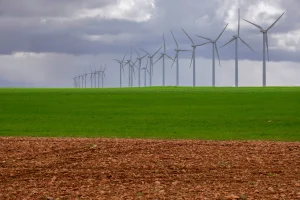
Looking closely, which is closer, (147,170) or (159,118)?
(147,170)

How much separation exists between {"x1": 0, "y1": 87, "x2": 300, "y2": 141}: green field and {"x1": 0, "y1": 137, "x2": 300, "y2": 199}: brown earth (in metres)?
7.78

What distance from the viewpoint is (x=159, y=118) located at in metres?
40.7

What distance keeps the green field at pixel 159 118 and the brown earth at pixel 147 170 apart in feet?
25.5

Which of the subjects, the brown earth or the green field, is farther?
the green field

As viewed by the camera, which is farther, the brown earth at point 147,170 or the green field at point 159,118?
the green field at point 159,118

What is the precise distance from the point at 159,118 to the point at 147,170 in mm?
23148

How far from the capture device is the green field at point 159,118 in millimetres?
31922

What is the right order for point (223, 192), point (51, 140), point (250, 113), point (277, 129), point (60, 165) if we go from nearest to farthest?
1. point (223, 192)
2. point (60, 165)
3. point (51, 140)
4. point (277, 129)
5. point (250, 113)

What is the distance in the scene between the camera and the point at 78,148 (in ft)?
71.6

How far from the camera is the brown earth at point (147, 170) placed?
14695 mm

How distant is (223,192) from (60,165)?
20.3ft

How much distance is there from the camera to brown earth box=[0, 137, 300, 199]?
48.2 feet

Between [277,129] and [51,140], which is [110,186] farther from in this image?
[277,129]

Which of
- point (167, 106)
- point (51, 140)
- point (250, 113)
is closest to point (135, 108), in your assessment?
point (167, 106)
